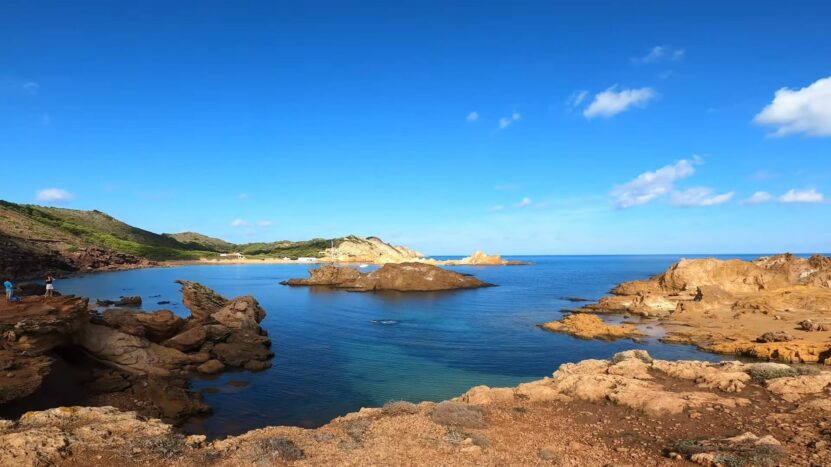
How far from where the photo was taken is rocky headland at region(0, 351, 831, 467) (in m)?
12.9

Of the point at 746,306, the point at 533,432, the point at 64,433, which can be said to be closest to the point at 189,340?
the point at 64,433

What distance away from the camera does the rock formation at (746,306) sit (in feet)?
119

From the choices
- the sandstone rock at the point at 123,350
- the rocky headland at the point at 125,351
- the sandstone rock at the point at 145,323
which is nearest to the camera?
the rocky headland at the point at 125,351

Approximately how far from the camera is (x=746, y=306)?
169 feet

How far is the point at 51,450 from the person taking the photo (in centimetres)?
1261

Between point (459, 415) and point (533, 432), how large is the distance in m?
3.04

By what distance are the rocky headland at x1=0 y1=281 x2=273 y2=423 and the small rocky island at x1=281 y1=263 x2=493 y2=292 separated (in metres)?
60.2

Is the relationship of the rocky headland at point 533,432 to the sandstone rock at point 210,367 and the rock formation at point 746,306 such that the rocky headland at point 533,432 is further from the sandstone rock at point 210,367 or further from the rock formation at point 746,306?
the rock formation at point 746,306

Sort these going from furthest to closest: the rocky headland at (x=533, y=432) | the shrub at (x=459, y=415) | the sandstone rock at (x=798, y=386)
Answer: the sandstone rock at (x=798, y=386) < the shrub at (x=459, y=415) < the rocky headland at (x=533, y=432)

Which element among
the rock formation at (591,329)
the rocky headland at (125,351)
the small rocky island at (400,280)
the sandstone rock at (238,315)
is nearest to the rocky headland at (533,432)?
the rocky headland at (125,351)

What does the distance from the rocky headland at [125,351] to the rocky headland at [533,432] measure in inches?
289

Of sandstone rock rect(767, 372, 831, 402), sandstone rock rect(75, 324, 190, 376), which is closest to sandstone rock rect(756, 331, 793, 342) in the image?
sandstone rock rect(767, 372, 831, 402)

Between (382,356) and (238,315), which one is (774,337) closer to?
(382,356)

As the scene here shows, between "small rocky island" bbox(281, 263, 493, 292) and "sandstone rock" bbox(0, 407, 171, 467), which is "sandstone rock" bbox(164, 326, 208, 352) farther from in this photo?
"small rocky island" bbox(281, 263, 493, 292)
